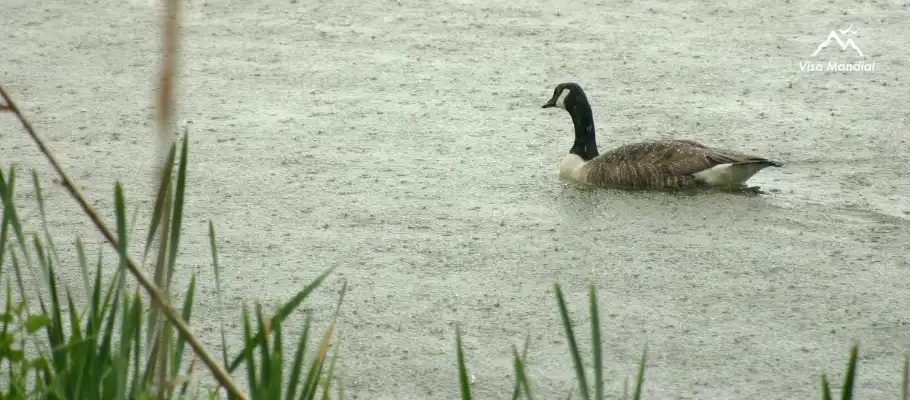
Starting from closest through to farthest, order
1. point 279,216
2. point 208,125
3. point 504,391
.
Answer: point 504,391 → point 279,216 → point 208,125

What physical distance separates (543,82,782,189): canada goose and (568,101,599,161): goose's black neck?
0.02m

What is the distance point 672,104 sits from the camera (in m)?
5.68

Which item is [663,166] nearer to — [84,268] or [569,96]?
[569,96]

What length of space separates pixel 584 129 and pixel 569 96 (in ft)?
0.46

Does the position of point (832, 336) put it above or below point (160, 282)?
below

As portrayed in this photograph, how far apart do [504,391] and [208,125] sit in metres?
2.53

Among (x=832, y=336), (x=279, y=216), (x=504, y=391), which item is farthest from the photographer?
(x=279, y=216)

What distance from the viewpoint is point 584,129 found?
5.18m

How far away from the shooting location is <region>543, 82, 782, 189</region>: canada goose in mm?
4793

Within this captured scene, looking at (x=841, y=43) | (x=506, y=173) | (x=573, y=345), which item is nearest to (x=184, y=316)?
(x=573, y=345)

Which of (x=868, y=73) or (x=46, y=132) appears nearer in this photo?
(x=46, y=132)

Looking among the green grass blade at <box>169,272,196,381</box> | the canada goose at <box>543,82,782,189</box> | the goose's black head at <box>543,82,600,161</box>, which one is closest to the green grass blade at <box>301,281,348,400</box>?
the green grass blade at <box>169,272,196,381</box>

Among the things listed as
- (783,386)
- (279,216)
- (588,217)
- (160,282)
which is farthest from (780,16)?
(160,282)

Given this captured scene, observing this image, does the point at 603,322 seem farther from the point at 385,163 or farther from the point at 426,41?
the point at 426,41
